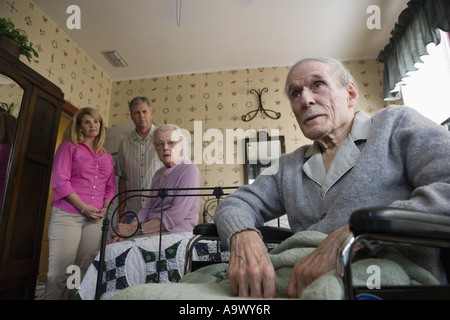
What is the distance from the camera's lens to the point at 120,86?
4082 millimetres

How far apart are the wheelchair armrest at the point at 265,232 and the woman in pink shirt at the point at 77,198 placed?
58.7 inches

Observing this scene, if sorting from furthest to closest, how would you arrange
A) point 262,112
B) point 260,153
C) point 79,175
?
point 262,112
point 260,153
point 79,175

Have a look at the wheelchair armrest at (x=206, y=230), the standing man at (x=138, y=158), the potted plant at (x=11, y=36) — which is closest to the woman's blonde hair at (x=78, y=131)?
the standing man at (x=138, y=158)

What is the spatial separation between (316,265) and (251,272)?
6.3 inches

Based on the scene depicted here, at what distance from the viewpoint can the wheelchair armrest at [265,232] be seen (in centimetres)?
91

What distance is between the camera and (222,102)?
3.79 metres

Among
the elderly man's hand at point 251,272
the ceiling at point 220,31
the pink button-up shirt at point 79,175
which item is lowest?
the elderly man's hand at point 251,272

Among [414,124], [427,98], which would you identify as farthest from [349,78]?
[427,98]

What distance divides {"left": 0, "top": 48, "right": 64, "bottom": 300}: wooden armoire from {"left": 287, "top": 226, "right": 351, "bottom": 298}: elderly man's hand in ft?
6.37

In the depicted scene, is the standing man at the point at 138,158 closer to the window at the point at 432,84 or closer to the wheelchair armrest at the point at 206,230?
the wheelchair armrest at the point at 206,230

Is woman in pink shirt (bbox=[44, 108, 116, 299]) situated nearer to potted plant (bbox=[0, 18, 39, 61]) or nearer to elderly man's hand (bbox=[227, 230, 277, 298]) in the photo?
potted plant (bbox=[0, 18, 39, 61])

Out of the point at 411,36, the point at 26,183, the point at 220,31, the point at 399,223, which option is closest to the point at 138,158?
the point at 26,183

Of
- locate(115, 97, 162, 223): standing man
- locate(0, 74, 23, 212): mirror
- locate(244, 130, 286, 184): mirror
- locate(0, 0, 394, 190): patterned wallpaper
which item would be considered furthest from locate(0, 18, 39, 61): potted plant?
locate(244, 130, 286, 184): mirror

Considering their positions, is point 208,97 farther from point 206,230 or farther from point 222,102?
point 206,230
